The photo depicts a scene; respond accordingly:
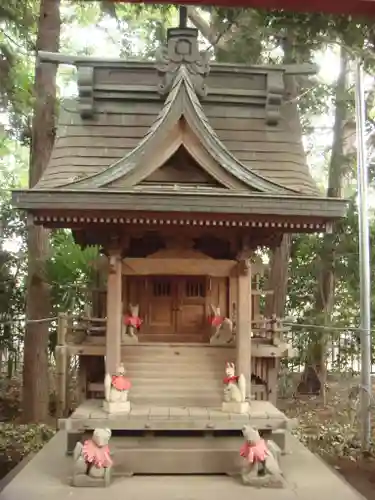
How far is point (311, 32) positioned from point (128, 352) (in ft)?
12.6

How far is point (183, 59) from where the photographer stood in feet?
20.6

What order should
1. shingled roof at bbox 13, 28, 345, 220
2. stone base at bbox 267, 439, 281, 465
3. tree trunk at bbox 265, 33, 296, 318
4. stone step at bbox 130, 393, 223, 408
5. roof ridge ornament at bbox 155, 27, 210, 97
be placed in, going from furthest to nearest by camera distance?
tree trunk at bbox 265, 33, 296, 318, roof ridge ornament at bbox 155, 27, 210, 97, stone step at bbox 130, 393, 223, 408, stone base at bbox 267, 439, 281, 465, shingled roof at bbox 13, 28, 345, 220

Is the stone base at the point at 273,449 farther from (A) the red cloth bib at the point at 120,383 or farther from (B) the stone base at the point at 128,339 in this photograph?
(B) the stone base at the point at 128,339

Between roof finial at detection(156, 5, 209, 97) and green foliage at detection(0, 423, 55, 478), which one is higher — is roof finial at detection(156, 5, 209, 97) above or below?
above

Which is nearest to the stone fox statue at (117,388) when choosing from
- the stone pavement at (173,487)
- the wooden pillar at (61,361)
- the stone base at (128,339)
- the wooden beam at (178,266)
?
the stone base at (128,339)

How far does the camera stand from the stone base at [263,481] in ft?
16.6

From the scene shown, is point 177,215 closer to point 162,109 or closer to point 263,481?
point 162,109

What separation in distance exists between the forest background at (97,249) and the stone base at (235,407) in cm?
219

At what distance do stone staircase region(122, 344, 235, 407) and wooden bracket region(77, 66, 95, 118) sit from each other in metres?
2.79

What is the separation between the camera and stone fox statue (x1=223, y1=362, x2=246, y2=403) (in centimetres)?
550

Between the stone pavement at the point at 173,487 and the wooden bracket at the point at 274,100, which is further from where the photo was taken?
the wooden bracket at the point at 274,100

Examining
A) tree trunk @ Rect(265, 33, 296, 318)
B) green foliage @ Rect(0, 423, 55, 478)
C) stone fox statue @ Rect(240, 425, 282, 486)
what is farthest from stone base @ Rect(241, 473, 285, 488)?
tree trunk @ Rect(265, 33, 296, 318)

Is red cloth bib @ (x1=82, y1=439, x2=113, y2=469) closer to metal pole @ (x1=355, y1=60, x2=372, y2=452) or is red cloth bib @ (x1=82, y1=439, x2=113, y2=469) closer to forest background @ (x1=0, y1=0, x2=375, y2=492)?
forest background @ (x1=0, y1=0, x2=375, y2=492)

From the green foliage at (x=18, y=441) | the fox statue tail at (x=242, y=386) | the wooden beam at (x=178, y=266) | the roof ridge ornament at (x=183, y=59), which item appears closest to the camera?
the fox statue tail at (x=242, y=386)
